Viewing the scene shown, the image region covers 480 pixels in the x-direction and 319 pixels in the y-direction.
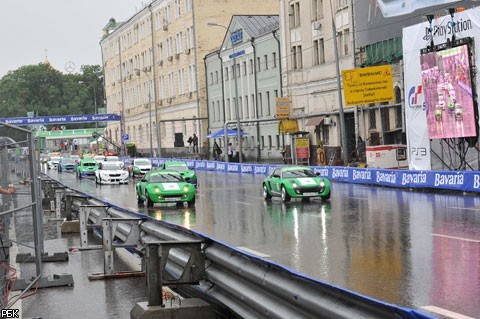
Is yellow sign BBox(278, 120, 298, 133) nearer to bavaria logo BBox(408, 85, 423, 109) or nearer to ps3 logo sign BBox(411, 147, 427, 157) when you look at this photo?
bavaria logo BBox(408, 85, 423, 109)

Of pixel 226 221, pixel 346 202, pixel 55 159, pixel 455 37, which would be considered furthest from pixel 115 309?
pixel 55 159

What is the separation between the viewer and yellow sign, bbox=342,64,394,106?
47.3m

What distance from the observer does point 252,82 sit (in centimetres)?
7944

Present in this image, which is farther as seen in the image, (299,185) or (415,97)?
(415,97)

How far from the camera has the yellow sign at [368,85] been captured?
47.3 metres

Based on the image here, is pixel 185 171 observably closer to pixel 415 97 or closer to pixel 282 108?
pixel 415 97

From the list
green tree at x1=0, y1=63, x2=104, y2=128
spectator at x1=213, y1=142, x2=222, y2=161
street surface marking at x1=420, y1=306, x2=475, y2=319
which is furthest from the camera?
green tree at x1=0, y1=63, x2=104, y2=128

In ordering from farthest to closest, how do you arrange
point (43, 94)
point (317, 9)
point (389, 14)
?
point (43, 94), point (317, 9), point (389, 14)

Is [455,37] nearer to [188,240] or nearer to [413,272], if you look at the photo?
[413,272]

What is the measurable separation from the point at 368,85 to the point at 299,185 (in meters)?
17.6

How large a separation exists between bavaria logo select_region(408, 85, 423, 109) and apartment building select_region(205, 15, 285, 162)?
27.8 meters

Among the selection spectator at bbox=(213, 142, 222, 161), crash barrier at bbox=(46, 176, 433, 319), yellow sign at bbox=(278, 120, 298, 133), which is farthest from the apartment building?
crash barrier at bbox=(46, 176, 433, 319)

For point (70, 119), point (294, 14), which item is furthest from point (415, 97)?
point (70, 119)

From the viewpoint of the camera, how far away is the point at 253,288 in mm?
8938
